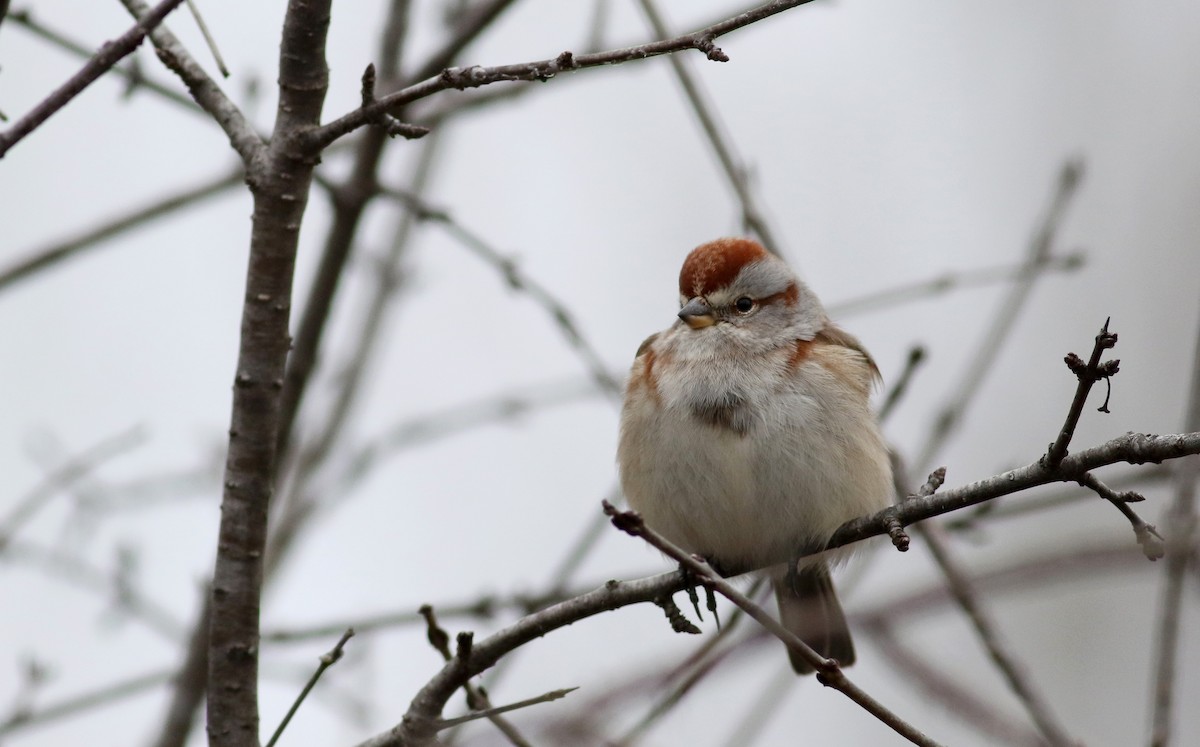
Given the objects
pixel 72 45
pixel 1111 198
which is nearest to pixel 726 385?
pixel 72 45

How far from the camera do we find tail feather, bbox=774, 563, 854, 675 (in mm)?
5391

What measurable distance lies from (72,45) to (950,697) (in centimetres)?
375

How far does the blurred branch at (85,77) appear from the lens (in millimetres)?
2746

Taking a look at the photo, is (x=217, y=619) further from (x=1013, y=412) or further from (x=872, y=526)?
(x=1013, y=412)

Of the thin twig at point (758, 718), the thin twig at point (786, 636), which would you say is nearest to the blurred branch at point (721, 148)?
the thin twig at point (758, 718)

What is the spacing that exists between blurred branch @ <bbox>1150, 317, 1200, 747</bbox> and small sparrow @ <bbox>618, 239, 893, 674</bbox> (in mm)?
1143

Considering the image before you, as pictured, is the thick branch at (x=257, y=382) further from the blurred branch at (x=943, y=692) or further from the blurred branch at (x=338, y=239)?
the blurred branch at (x=338, y=239)

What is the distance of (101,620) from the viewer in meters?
5.95

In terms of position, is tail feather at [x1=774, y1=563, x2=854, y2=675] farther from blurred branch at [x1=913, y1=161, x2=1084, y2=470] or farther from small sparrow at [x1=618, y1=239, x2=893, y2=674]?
blurred branch at [x1=913, y1=161, x2=1084, y2=470]

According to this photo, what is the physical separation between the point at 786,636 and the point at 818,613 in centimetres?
268

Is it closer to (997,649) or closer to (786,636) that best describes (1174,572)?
(997,649)

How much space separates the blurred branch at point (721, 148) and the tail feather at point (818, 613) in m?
1.46

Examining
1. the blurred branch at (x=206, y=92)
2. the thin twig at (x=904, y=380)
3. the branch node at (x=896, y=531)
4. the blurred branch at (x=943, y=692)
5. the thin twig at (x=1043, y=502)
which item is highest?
the blurred branch at (x=206, y=92)

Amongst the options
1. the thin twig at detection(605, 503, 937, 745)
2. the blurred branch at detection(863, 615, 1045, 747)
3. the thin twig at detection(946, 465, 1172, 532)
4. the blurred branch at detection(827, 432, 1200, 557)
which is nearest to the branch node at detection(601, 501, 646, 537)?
the thin twig at detection(605, 503, 937, 745)
